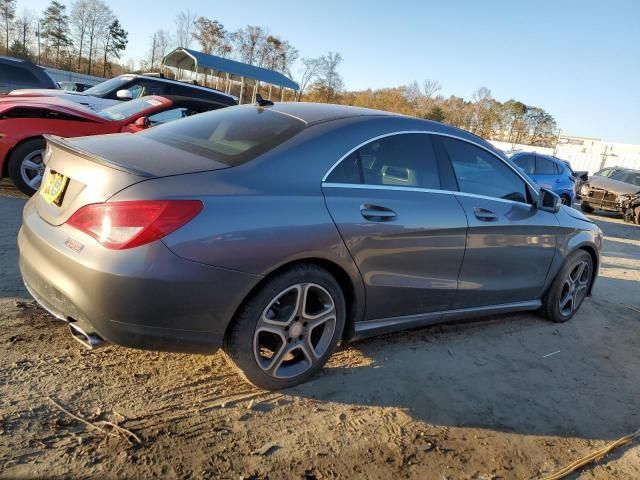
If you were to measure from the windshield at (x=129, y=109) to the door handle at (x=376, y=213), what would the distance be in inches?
203

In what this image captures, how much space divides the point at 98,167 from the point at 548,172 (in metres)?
12.6

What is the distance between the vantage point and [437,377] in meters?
3.35

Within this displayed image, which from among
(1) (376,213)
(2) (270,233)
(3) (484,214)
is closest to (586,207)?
(3) (484,214)

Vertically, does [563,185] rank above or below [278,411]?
above

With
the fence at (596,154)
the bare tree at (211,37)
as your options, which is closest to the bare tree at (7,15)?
the bare tree at (211,37)

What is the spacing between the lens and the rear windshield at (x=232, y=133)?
2809mm

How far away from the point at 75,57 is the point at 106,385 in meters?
66.4

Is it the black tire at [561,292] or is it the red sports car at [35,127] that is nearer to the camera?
the black tire at [561,292]

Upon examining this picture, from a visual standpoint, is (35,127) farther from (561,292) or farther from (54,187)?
(561,292)

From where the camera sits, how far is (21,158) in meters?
6.14

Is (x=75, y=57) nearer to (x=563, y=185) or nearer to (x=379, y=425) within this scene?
(x=563, y=185)

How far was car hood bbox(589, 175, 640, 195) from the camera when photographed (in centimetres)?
1584

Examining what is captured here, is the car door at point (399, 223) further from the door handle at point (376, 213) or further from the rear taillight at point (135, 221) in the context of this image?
the rear taillight at point (135, 221)

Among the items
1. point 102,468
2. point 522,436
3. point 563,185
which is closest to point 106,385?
point 102,468
